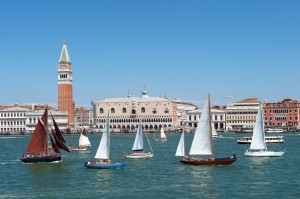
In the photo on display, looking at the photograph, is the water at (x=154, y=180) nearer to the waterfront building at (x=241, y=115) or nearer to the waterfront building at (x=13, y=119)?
the waterfront building at (x=13, y=119)

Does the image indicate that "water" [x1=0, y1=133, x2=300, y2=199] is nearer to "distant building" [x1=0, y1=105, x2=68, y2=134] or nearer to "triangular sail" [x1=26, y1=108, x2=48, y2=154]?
"triangular sail" [x1=26, y1=108, x2=48, y2=154]

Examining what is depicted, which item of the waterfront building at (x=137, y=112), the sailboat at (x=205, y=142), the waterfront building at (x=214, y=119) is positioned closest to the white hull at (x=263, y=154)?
the sailboat at (x=205, y=142)

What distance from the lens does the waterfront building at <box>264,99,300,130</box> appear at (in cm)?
12512

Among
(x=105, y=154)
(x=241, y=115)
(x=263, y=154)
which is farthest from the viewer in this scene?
(x=241, y=115)

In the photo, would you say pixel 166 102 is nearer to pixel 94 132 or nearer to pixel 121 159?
pixel 94 132

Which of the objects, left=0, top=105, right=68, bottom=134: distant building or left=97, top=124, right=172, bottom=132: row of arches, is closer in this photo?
left=0, top=105, right=68, bottom=134: distant building

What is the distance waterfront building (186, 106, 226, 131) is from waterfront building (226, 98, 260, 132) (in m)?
1.26

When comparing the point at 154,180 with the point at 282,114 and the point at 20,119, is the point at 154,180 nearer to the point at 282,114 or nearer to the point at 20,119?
the point at 282,114

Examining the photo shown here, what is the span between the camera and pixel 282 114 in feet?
413

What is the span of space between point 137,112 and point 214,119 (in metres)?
15.7

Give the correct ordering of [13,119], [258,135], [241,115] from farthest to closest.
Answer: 1. [241,115]
2. [13,119]
3. [258,135]

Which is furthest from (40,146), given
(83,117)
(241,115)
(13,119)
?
(83,117)

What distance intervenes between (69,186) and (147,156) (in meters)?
16.1

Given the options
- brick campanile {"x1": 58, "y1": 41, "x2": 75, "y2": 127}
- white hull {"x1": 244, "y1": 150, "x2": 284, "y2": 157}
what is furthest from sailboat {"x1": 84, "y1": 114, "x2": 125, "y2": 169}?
brick campanile {"x1": 58, "y1": 41, "x2": 75, "y2": 127}
